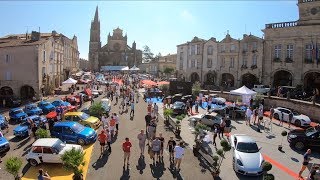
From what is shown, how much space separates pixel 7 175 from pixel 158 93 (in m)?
32.6

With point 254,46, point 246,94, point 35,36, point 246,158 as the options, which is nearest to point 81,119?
point 246,158

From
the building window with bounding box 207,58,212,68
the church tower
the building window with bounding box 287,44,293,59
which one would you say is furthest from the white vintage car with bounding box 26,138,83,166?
the church tower

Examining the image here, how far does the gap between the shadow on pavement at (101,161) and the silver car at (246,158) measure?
7.09 metres

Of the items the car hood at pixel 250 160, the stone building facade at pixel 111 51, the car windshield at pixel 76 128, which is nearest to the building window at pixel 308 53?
the car hood at pixel 250 160

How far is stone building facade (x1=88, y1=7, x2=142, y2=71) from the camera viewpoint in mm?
117562

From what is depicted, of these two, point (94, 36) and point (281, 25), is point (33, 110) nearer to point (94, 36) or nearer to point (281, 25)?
point (281, 25)

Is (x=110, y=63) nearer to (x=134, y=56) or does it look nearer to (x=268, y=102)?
(x=134, y=56)

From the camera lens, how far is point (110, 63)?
387 ft

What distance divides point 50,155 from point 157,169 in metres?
5.74

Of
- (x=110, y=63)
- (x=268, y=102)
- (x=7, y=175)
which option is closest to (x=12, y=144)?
(x=7, y=175)

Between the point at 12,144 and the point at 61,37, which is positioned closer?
the point at 12,144

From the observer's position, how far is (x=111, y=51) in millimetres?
118188

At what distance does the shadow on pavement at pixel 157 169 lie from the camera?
1611cm

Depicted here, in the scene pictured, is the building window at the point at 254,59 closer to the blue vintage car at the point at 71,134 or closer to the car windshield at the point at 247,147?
the car windshield at the point at 247,147
